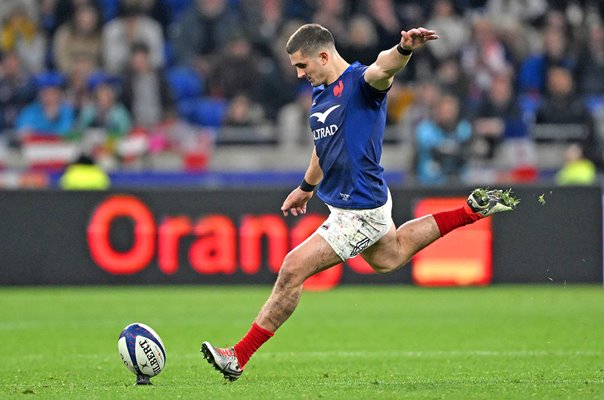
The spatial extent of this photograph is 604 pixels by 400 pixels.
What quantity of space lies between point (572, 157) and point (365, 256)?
993cm

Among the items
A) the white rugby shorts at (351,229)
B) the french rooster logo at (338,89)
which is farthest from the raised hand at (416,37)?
the white rugby shorts at (351,229)

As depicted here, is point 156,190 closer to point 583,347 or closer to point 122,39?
point 122,39

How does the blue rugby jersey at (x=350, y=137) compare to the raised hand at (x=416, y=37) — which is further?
the blue rugby jersey at (x=350, y=137)

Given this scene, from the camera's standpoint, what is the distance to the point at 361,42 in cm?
1917

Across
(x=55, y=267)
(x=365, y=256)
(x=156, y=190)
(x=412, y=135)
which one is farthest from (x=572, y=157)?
(x=365, y=256)

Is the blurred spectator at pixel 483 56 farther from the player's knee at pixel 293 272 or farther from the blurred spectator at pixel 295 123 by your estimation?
the player's knee at pixel 293 272

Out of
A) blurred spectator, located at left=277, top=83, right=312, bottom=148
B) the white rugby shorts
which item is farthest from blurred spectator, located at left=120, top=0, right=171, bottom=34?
the white rugby shorts

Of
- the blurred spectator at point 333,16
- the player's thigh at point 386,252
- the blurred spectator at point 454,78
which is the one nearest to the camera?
the player's thigh at point 386,252

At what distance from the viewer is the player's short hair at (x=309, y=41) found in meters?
7.84

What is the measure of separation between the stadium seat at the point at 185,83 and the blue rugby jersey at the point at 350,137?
11.9 metres

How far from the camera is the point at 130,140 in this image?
1836 cm

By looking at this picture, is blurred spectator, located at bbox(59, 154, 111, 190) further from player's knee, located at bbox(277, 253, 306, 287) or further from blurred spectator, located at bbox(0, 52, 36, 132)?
player's knee, located at bbox(277, 253, 306, 287)

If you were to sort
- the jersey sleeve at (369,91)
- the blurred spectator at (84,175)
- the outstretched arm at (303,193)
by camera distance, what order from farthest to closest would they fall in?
the blurred spectator at (84,175), the outstretched arm at (303,193), the jersey sleeve at (369,91)

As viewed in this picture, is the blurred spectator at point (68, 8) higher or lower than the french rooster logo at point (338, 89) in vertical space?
higher
